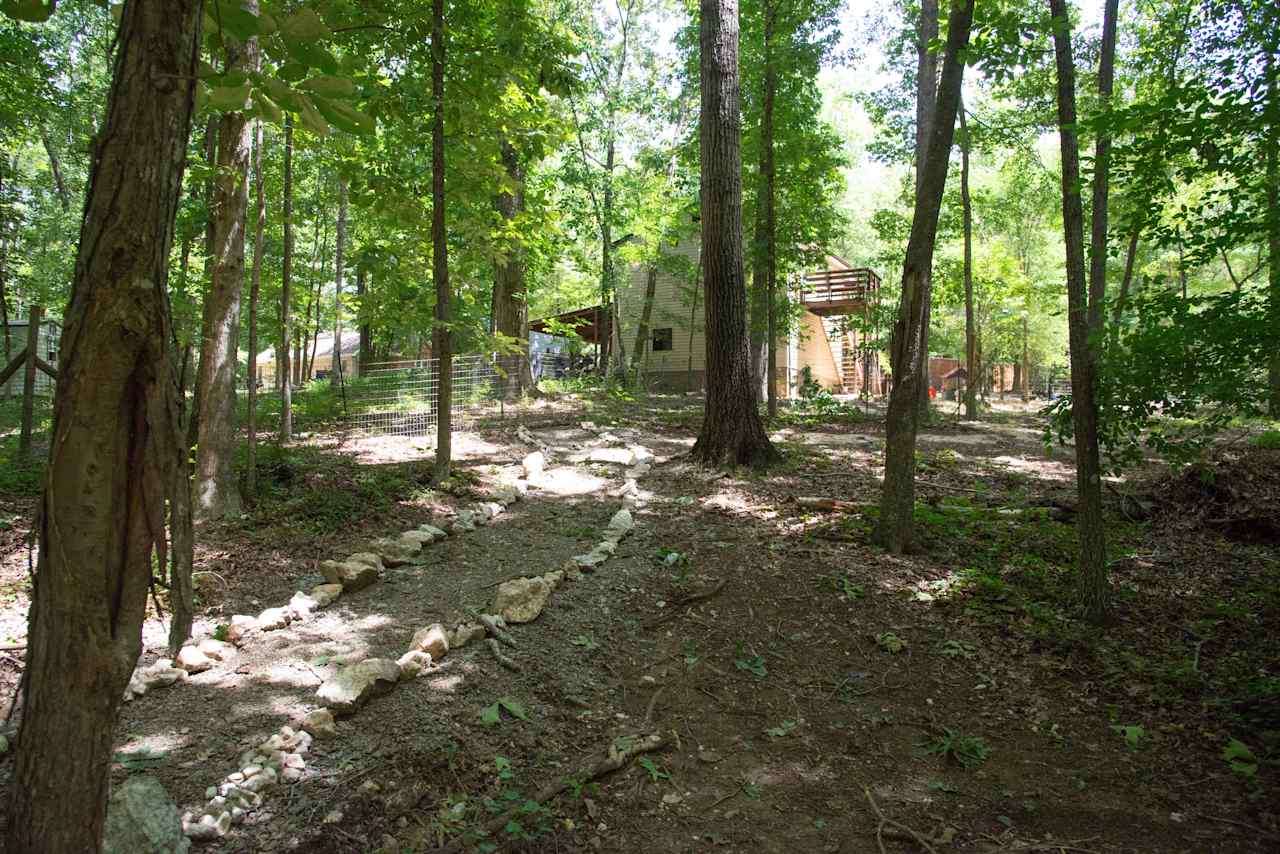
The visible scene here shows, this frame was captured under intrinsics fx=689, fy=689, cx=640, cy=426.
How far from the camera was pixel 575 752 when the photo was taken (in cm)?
290

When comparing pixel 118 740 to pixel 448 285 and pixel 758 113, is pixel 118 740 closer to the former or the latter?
pixel 448 285

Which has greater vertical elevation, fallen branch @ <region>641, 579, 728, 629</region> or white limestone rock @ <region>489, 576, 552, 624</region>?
white limestone rock @ <region>489, 576, 552, 624</region>

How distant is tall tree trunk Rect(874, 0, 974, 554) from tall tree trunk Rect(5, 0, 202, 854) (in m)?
4.45

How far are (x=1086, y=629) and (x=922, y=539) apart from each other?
1423 millimetres

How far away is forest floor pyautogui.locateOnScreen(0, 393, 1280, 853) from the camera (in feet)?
8.24

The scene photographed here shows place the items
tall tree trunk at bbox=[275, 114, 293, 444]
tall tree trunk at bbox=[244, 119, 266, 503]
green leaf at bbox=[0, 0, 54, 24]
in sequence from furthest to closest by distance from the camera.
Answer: tall tree trunk at bbox=[275, 114, 293, 444]
tall tree trunk at bbox=[244, 119, 266, 503]
green leaf at bbox=[0, 0, 54, 24]

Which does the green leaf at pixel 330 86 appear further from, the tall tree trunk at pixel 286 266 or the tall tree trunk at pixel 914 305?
the tall tree trunk at pixel 286 266

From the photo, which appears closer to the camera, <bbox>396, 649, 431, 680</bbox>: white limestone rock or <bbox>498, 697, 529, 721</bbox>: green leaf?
<bbox>498, 697, 529, 721</bbox>: green leaf

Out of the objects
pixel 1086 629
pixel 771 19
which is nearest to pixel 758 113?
pixel 771 19

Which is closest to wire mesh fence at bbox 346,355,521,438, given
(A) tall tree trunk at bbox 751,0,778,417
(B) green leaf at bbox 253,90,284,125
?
(A) tall tree trunk at bbox 751,0,778,417

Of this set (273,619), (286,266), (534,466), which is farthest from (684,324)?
(273,619)

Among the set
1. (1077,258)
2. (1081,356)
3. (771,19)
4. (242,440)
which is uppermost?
(771,19)

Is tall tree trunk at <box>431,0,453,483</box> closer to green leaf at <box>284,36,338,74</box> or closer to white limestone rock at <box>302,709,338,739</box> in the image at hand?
white limestone rock at <box>302,709,338,739</box>

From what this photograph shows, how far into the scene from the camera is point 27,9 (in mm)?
1262
